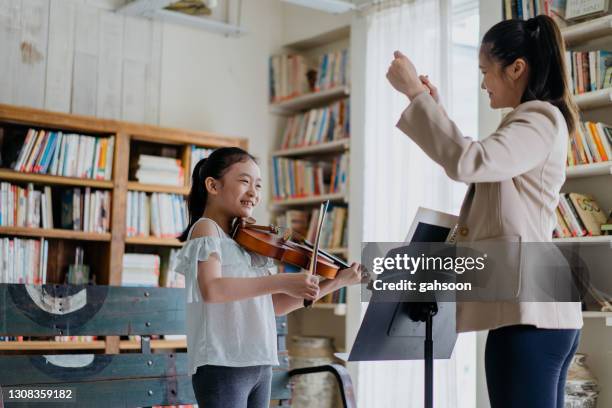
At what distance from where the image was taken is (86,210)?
4117 mm

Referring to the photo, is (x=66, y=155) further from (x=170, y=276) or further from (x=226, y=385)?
(x=226, y=385)

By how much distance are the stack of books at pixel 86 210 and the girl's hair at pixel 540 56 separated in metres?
3.00

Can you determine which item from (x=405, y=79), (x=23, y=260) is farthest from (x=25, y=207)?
(x=405, y=79)

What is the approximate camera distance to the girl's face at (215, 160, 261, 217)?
2090 mm

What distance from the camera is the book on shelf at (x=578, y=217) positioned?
321 centimetres

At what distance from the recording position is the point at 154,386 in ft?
8.09

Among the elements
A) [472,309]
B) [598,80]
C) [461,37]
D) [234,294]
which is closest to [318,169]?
[461,37]

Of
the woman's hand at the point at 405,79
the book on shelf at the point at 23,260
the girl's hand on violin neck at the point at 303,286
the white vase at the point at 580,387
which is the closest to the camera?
the woman's hand at the point at 405,79

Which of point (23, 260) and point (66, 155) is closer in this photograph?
point (23, 260)

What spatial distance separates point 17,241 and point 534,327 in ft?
10.2

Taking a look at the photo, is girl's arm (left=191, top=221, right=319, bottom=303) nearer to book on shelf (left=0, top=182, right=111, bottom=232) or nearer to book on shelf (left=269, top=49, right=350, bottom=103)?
book on shelf (left=0, top=182, right=111, bottom=232)

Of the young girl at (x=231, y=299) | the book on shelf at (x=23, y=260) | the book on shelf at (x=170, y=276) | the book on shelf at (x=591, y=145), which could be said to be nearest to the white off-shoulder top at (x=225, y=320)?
the young girl at (x=231, y=299)

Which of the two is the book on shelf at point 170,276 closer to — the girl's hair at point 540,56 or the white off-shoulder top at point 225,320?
the white off-shoulder top at point 225,320

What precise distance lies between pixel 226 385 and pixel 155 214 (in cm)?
255
